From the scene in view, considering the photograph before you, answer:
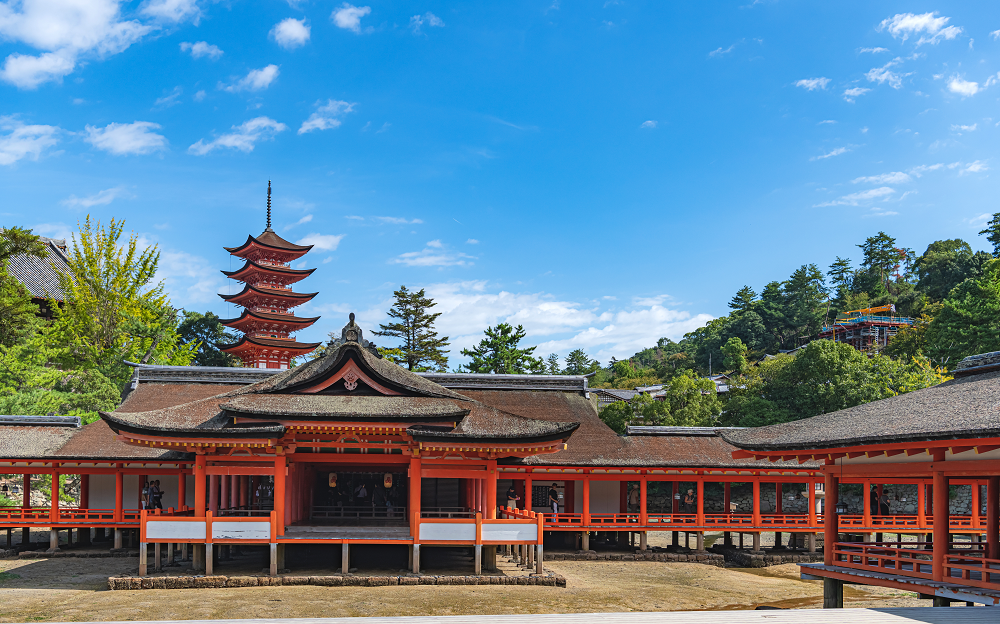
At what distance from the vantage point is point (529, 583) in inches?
803

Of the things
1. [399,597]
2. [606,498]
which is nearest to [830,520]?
[399,597]

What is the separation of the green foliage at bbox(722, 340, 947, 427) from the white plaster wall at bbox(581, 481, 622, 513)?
13937 mm

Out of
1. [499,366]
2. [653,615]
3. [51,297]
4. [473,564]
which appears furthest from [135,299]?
[653,615]

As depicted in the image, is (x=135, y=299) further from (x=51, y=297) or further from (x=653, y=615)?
(x=653, y=615)

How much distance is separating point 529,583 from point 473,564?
2835mm

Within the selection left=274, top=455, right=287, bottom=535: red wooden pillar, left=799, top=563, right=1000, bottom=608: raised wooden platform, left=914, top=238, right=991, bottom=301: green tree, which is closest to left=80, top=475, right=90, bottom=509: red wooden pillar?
left=274, top=455, right=287, bottom=535: red wooden pillar

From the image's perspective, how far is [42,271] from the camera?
184 ft

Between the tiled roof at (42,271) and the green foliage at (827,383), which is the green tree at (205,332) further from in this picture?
the green foliage at (827,383)

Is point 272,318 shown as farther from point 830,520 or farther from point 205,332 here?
point 830,520

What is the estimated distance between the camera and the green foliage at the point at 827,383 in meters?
38.6

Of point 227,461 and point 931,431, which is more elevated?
point 931,431

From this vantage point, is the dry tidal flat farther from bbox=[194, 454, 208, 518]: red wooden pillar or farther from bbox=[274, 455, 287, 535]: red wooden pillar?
bbox=[194, 454, 208, 518]: red wooden pillar

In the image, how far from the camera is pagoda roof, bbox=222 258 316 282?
2019 inches

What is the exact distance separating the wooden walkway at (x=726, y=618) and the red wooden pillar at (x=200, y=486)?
11.4m
